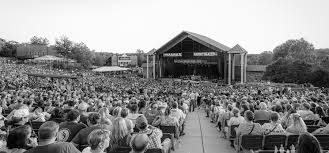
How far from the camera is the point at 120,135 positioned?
15.3ft

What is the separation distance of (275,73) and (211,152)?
31855 mm

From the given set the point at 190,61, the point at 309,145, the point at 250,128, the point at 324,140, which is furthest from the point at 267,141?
the point at 190,61

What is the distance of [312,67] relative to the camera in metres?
31.2

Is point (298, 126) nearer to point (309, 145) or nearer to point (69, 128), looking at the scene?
point (309, 145)

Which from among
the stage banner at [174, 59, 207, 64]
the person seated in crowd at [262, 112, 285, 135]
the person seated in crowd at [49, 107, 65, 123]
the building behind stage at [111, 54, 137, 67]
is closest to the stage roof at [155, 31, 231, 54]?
the stage banner at [174, 59, 207, 64]

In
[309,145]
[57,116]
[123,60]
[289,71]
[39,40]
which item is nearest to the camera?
[309,145]

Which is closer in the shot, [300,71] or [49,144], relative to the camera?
[49,144]

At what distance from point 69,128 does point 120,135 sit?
87cm

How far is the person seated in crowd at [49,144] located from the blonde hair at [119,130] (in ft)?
5.77

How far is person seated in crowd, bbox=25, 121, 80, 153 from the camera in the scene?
2.67 meters

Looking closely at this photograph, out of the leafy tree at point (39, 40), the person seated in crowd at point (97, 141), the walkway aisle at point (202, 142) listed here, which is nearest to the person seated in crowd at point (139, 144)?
the person seated in crowd at point (97, 141)

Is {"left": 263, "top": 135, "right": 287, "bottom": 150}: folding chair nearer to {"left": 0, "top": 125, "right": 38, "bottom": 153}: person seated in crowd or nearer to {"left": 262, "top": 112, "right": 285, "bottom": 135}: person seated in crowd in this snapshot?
{"left": 262, "top": 112, "right": 285, "bottom": 135}: person seated in crowd

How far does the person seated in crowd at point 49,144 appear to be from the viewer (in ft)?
8.77

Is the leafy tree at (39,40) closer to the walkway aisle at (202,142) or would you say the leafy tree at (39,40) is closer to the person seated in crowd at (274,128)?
the walkway aisle at (202,142)
